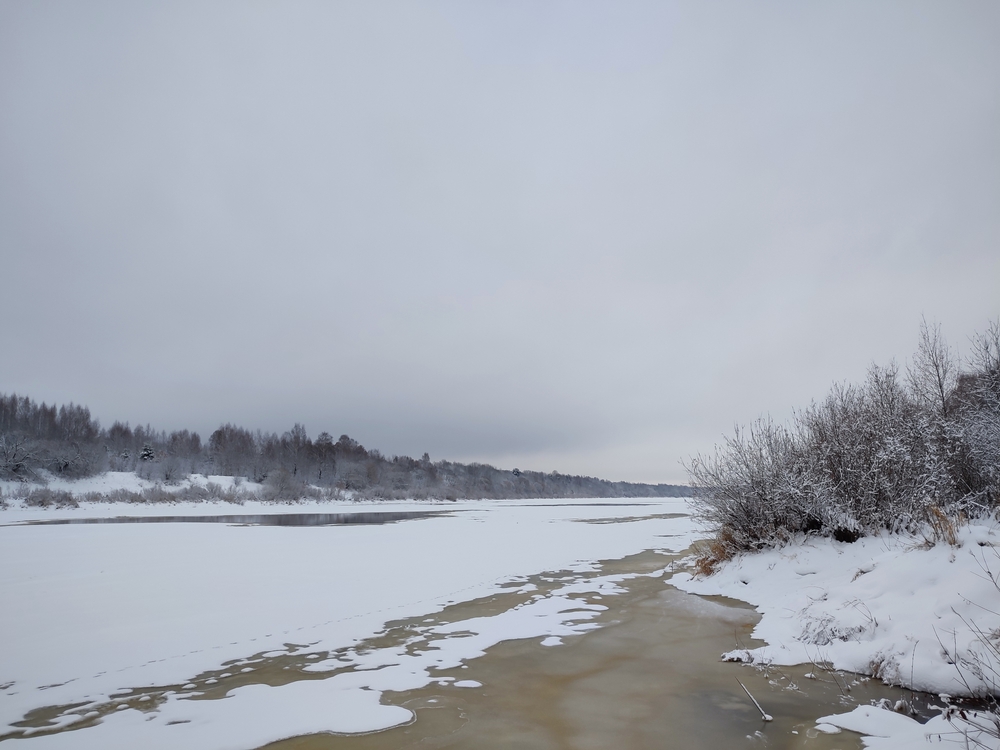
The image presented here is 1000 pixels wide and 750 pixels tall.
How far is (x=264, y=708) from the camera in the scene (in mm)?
4617

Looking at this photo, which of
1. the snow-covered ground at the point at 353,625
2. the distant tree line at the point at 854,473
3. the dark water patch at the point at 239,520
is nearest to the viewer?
the snow-covered ground at the point at 353,625

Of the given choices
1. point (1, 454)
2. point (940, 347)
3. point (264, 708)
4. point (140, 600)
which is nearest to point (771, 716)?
point (264, 708)

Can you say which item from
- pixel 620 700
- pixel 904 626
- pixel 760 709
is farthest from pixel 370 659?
pixel 904 626

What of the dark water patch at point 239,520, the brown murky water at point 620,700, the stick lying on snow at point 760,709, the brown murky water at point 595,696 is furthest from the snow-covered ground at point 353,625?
the dark water patch at point 239,520

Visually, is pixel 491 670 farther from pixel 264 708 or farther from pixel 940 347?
pixel 940 347

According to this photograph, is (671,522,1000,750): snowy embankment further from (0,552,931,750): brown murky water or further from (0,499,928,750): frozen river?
(0,499,928,750): frozen river

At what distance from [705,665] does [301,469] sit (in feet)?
294

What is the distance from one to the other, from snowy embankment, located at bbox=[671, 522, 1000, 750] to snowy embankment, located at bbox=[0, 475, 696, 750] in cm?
294

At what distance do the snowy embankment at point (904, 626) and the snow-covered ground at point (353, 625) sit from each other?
0.06 ft

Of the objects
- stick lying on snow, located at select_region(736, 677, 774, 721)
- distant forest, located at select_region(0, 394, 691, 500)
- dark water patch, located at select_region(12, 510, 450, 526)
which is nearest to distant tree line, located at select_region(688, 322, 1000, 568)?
stick lying on snow, located at select_region(736, 677, 774, 721)

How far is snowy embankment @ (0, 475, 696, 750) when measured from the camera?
14.7 ft

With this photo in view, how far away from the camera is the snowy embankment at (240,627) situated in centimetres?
448

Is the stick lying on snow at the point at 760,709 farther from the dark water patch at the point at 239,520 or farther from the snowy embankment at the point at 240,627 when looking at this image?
the dark water patch at the point at 239,520

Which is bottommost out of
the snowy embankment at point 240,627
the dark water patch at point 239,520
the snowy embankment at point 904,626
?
the dark water patch at point 239,520
